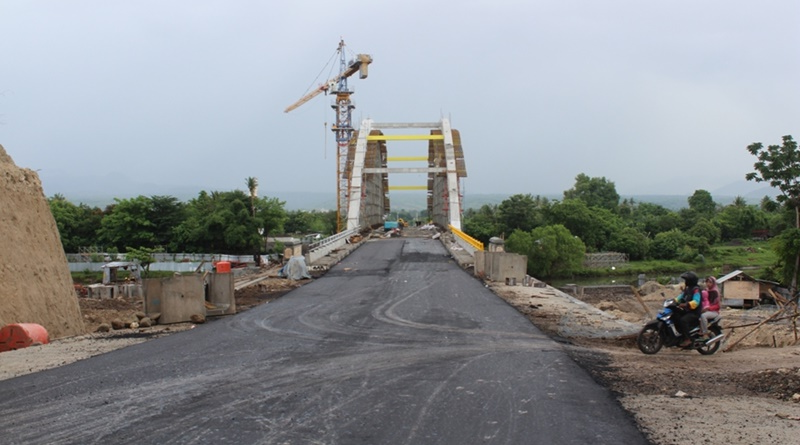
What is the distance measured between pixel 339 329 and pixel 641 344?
16.2ft

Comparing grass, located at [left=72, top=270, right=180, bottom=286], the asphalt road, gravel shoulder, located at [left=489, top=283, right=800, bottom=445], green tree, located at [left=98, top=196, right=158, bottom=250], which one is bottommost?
grass, located at [left=72, top=270, right=180, bottom=286]

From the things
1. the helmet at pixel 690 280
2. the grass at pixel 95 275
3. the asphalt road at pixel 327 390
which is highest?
the helmet at pixel 690 280

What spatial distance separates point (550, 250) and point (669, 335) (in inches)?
2299

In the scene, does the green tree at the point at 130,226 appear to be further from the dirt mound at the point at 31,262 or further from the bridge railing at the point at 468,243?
the dirt mound at the point at 31,262

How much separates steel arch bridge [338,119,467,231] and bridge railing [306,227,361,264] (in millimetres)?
6692

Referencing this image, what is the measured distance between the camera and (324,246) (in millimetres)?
28156

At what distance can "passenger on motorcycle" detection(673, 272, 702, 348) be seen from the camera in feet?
31.4

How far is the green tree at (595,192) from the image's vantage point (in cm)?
13338

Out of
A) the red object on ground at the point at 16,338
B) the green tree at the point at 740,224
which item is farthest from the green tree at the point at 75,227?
the green tree at the point at 740,224

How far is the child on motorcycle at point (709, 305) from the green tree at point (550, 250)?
57356mm

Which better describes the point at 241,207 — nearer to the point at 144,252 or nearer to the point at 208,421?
the point at 144,252

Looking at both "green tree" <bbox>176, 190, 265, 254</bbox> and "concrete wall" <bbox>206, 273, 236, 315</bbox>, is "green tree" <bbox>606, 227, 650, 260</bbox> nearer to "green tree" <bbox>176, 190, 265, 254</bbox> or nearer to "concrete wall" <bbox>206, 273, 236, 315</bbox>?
"green tree" <bbox>176, 190, 265, 254</bbox>

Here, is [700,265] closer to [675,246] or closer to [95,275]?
[675,246]

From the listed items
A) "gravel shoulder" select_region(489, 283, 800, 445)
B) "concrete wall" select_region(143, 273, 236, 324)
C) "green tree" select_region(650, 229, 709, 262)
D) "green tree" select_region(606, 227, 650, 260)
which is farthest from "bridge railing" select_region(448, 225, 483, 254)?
"green tree" select_region(650, 229, 709, 262)
